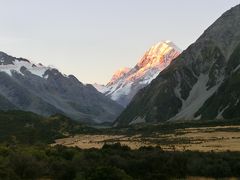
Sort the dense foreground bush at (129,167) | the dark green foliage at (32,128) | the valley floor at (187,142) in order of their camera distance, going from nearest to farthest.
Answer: the dense foreground bush at (129,167) < the valley floor at (187,142) < the dark green foliage at (32,128)

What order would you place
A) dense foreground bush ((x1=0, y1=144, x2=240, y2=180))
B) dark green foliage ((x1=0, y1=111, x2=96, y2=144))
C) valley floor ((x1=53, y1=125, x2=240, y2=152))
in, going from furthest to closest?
1. dark green foliage ((x1=0, y1=111, x2=96, y2=144))
2. valley floor ((x1=53, y1=125, x2=240, y2=152))
3. dense foreground bush ((x1=0, y1=144, x2=240, y2=180))

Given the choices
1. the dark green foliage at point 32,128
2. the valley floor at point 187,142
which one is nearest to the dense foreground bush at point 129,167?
the valley floor at point 187,142

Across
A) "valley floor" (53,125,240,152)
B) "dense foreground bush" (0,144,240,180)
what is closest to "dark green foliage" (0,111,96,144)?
"valley floor" (53,125,240,152)

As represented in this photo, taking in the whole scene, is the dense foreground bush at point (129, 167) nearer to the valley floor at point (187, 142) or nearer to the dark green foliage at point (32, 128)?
the valley floor at point (187, 142)

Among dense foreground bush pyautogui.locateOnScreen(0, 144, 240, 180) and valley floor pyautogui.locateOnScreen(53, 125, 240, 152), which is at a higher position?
dense foreground bush pyautogui.locateOnScreen(0, 144, 240, 180)

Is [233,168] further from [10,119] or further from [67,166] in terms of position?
[10,119]

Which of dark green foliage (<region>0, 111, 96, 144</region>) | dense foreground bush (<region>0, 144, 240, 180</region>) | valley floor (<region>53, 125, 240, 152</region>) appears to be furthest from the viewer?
dark green foliage (<region>0, 111, 96, 144</region>)

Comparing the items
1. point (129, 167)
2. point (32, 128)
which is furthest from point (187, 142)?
point (32, 128)

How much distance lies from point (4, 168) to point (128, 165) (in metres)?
12.0

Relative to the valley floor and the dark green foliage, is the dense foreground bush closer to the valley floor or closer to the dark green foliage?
the valley floor

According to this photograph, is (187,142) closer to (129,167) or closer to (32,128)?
(129,167)

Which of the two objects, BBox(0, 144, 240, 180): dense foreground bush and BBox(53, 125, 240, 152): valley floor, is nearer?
BBox(0, 144, 240, 180): dense foreground bush

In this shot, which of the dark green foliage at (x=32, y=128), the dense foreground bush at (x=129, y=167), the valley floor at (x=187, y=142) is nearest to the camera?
the dense foreground bush at (x=129, y=167)

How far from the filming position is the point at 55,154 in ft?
209
